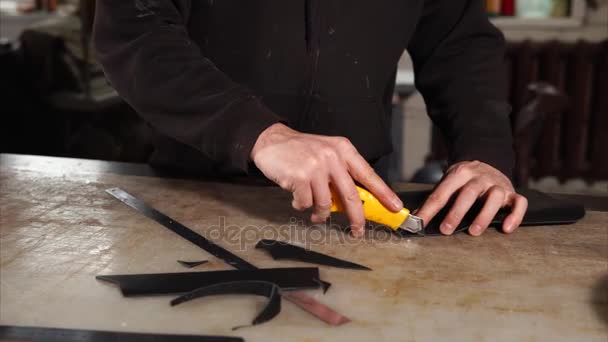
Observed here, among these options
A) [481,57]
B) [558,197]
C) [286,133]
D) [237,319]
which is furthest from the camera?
[481,57]

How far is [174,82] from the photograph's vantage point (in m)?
1.21

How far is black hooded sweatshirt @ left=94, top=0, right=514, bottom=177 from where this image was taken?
47.0 inches

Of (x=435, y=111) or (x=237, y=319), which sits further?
(x=435, y=111)

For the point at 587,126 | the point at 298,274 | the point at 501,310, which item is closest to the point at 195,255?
the point at 298,274

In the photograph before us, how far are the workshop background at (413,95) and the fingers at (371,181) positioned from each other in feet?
8.50

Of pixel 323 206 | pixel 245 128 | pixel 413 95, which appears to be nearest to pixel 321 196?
pixel 323 206

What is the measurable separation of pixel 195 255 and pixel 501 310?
0.42 metres

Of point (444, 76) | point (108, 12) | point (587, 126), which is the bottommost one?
point (587, 126)

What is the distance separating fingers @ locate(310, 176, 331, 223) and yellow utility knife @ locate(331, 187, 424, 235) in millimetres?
29

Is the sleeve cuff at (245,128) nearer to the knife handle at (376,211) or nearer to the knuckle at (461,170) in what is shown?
the knife handle at (376,211)

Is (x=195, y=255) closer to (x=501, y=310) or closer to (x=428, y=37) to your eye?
(x=501, y=310)

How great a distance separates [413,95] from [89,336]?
3361 millimetres

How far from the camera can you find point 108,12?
1.28 metres

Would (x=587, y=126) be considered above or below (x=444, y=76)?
below
